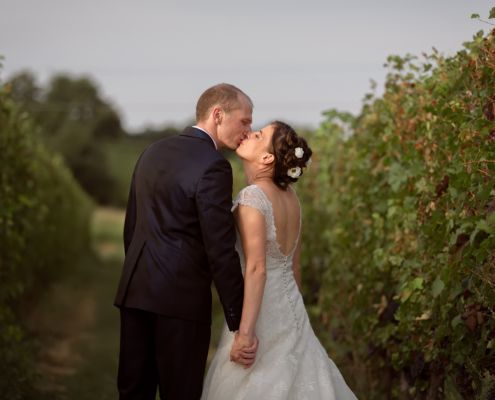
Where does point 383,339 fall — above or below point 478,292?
below

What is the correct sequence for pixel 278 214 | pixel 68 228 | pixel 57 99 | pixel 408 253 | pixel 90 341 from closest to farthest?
pixel 278 214 < pixel 408 253 < pixel 90 341 < pixel 68 228 < pixel 57 99

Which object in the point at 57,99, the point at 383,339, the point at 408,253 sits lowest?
the point at 57,99

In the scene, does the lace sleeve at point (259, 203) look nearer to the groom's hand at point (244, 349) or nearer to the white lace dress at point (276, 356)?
the white lace dress at point (276, 356)

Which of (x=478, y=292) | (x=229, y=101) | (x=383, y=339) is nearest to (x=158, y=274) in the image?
(x=229, y=101)

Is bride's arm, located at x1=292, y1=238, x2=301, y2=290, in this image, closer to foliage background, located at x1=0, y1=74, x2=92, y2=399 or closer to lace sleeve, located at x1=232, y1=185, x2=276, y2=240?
lace sleeve, located at x1=232, y1=185, x2=276, y2=240

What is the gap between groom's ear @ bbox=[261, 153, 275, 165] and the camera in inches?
186

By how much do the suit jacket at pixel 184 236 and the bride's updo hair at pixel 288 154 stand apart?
349 millimetres

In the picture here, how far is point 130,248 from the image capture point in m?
4.80

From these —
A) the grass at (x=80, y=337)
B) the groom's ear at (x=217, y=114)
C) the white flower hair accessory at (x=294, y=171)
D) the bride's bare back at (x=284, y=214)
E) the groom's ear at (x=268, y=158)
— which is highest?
the groom's ear at (x=217, y=114)

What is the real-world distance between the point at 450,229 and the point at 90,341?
8.83 meters

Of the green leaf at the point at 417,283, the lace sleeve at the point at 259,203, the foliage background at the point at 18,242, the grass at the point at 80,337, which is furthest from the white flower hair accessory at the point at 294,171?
the grass at the point at 80,337

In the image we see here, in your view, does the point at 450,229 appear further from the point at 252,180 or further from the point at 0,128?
the point at 0,128

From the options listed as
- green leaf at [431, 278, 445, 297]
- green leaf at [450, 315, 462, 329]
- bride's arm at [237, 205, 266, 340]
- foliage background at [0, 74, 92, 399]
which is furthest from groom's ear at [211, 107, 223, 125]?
foliage background at [0, 74, 92, 399]

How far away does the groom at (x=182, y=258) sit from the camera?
441cm
